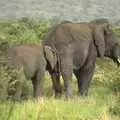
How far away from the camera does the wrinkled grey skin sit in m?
13.0

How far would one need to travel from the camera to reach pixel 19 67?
1308 centimetres

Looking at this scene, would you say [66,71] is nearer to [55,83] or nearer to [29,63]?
[55,83]

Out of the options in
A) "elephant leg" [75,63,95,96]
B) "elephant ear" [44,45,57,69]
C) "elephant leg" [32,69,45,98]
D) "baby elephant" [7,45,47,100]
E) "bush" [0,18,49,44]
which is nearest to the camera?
"baby elephant" [7,45,47,100]

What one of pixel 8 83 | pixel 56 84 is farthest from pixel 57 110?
pixel 56 84

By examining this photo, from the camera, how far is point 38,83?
46.3 feet

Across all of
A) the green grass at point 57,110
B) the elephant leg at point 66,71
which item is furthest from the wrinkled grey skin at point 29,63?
the green grass at point 57,110

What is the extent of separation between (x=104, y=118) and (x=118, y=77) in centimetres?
559

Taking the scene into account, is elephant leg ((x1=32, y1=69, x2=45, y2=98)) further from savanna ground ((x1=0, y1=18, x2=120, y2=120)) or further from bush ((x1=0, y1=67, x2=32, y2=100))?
bush ((x1=0, y1=67, x2=32, y2=100))

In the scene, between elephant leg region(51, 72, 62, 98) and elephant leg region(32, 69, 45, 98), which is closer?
elephant leg region(32, 69, 45, 98)

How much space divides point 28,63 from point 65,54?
180 centimetres

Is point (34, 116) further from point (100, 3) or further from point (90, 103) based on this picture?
point (100, 3)

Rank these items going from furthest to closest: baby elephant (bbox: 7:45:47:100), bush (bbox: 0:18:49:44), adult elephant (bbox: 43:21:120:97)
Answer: bush (bbox: 0:18:49:44) → adult elephant (bbox: 43:21:120:97) → baby elephant (bbox: 7:45:47:100)

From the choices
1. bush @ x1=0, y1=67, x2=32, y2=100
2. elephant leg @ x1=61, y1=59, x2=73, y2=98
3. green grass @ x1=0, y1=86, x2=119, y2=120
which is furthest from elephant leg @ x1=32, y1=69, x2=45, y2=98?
green grass @ x1=0, y1=86, x2=119, y2=120

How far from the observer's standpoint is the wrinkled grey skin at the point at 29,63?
42.8 ft
